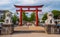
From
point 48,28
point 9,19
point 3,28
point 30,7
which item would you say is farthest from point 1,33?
point 30,7

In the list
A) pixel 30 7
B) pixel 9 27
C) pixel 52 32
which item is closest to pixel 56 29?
pixel 52 32

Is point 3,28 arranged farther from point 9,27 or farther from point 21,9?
point 21,9

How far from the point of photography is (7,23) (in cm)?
1262

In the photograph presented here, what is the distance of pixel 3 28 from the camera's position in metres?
12.4

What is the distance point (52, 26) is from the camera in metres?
12.5

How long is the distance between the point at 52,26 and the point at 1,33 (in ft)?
13.5

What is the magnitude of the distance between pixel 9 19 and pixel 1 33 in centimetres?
134

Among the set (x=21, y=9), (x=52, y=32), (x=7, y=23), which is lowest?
(x=52, y=32)

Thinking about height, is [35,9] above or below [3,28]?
above

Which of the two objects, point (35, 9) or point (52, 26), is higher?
point (35, 9)

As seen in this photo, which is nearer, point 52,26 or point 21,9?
point 52,26

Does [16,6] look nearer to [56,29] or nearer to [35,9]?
[35,9]

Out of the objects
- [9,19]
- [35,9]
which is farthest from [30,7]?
[9,19]

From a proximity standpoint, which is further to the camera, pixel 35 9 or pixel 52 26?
pixel 35 9
